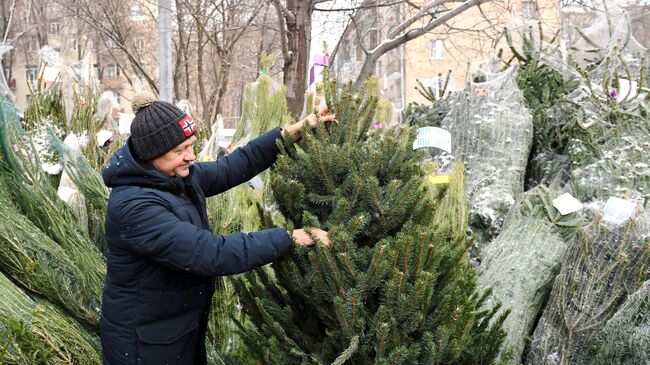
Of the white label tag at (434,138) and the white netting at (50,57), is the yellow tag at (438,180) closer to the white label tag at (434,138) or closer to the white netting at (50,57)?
the white label tag at (434,138)

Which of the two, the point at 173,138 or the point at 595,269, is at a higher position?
the point at 173,138

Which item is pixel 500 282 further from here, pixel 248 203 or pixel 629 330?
pixel 248 203

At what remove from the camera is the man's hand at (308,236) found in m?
1.89

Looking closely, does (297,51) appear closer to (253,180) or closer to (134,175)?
(253,180)

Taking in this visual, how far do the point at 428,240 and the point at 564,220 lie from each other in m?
1.60

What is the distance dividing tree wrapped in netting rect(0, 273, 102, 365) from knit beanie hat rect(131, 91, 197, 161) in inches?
32.0

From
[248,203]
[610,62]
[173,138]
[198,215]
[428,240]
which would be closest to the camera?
[428,240]

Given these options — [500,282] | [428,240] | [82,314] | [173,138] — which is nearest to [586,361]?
[500,282]

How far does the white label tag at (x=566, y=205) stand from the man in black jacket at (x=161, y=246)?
163 centimetres

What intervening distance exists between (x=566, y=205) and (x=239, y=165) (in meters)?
1.80

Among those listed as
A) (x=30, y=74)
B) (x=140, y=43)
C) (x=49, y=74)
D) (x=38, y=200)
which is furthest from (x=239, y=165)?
(x=30, y=74)

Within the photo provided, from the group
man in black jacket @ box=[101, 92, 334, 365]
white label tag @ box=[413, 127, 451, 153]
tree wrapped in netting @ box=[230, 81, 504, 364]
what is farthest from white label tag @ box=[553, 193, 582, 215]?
man in black jacket @ box=[101, 92, 334, 365]

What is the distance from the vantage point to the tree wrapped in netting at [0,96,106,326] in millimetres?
2764

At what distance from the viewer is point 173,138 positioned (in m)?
2.04
